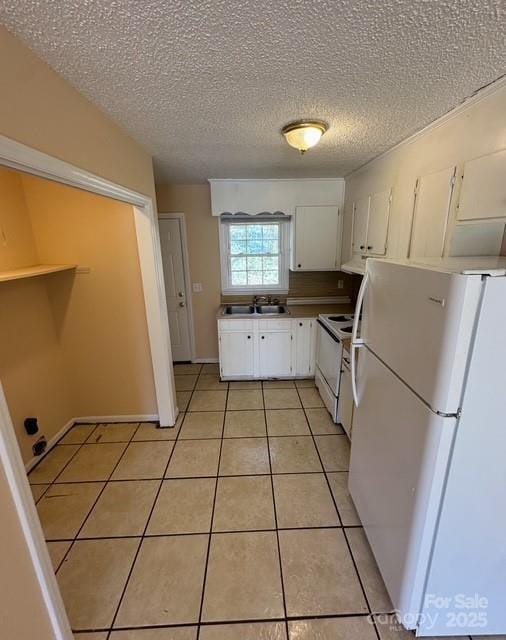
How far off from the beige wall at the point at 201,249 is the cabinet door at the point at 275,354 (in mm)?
899

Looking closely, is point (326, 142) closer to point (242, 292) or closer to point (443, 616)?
point (242, 292)

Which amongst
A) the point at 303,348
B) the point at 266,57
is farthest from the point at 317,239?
the point at 266,57

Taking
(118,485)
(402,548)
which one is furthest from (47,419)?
(402,548)

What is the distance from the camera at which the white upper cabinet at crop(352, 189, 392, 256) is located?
2291 millimetres

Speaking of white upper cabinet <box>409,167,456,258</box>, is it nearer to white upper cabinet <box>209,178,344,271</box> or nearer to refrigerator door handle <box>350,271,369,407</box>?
refrigerator door handle <box>350,271,369,407</box>

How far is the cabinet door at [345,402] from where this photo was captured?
2.35 metres

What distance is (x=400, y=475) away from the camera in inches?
47.8

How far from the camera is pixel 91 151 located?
1508 mm

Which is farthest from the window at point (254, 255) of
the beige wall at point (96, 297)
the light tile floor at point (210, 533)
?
the light tile floor at point (210, 533)


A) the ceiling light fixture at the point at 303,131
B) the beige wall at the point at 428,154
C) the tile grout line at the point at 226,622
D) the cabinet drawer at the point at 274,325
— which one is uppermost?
the ceiling light fixture at the point at 303,131

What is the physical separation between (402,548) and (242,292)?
10.2ft

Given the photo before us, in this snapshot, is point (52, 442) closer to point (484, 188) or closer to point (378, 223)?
point (378, 223)

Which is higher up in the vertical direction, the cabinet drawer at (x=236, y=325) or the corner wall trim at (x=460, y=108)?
the corner wall trim at (x=460, y=108)

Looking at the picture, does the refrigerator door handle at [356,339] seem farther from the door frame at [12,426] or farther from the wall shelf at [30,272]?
the wall shelf at [30,272]
